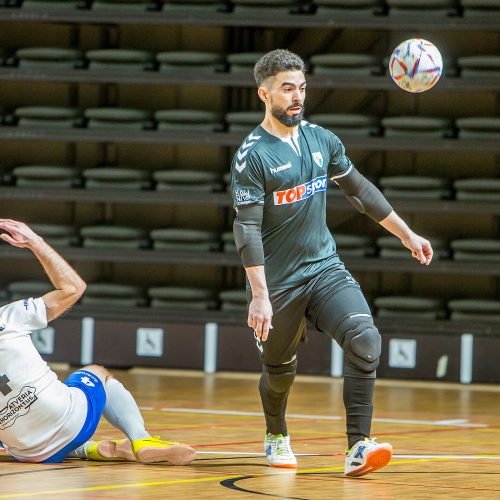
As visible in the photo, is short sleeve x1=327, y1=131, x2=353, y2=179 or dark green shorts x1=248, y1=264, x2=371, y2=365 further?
short sleeve x1=327, y1=131, x2=353, y2=179

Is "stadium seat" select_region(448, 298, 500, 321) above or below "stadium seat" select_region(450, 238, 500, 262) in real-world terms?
below

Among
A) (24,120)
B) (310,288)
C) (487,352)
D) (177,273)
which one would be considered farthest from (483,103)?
(310,288)

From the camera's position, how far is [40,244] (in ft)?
16.6

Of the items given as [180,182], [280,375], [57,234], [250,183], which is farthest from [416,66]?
[57,234]

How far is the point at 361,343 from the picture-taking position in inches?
195

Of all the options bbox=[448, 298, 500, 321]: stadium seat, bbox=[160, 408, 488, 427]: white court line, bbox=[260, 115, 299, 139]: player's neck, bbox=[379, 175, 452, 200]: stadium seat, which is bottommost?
bbox=[160, 408, 488, 427]: white court line

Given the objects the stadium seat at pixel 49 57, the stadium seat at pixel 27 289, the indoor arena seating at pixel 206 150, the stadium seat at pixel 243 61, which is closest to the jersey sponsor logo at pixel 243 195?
the indoor arena seating at pixel 206 150

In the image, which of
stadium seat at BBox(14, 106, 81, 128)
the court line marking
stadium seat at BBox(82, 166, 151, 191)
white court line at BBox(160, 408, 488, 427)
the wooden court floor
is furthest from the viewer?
stadium seat at BBox(14, 106, 81, 128)

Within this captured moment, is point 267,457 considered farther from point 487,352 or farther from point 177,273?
point 177,273

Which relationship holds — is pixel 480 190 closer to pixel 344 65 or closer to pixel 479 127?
pixel 479 127

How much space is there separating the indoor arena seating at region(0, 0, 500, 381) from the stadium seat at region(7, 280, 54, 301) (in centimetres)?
3

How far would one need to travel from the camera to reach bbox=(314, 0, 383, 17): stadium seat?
36.2ft

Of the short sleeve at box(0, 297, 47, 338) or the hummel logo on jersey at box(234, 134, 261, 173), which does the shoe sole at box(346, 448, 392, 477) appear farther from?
the short sleeve at box(0, 297, 47, 338)

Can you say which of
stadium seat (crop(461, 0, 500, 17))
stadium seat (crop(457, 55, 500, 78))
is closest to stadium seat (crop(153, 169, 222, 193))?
stadium seat (crop(457, 55, 500, 78))
